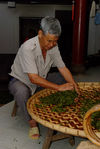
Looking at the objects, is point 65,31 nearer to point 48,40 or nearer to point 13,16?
point 13,16

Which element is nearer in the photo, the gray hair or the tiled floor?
the gray hair

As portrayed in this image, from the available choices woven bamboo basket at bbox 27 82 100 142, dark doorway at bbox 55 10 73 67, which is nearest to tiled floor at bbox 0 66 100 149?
woven bamboo basket at bbox 27 82 100 142

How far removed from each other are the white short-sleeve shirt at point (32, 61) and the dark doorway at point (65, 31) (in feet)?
24.6

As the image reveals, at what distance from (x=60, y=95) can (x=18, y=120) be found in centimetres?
101

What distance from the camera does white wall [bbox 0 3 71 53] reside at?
1067 centimetres

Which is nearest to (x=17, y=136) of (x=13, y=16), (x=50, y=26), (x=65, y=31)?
(x=50, y=26)

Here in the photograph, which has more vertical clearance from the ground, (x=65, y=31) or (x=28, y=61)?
(x=65, y=31)

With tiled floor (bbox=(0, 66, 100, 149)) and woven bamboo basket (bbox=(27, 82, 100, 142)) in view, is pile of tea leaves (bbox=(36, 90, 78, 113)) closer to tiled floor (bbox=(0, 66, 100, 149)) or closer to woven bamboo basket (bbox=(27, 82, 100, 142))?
woven bamboo basket (bbox=(27, 82, 100, 142))

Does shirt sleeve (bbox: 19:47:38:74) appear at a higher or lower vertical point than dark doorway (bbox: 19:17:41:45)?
lower

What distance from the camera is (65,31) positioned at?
10891 mm

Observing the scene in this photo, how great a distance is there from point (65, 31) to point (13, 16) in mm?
2566

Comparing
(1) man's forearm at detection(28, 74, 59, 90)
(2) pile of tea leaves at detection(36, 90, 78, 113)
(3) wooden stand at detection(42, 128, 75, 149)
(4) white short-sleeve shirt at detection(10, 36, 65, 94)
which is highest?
(4) white short-sleeve shirt at detection(10, 36, 65, 94)

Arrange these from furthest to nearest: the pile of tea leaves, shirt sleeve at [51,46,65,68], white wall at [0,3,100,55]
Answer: white wall at [0,3,100,55] < shirt sleeve at [51,46,65,68] < the pile of tea leaves

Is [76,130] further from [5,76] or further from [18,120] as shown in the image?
[5,76]
